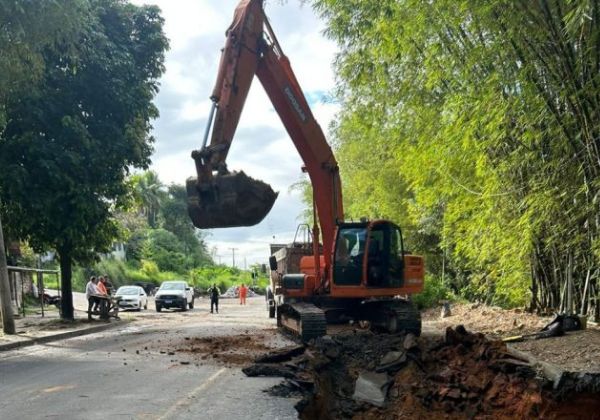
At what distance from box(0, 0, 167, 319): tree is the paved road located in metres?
5.80

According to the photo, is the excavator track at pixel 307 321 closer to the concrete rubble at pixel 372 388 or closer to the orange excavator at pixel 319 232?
the orange excavator at pixel 319 232

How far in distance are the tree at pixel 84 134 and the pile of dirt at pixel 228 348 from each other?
609cm

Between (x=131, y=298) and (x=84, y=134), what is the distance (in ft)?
50.2

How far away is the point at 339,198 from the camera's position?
13398 mm

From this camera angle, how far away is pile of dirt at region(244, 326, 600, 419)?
264 inches

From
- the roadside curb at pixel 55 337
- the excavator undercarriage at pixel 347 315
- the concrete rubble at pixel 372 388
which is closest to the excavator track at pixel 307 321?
the excavator undercarriage at pixel 347 315

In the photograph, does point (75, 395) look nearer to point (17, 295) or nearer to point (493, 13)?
point (493, 13)

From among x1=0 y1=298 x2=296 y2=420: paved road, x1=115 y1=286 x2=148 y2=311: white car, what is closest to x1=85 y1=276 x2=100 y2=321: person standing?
x1=0 y1=298 x2=296 y2=420: paved road

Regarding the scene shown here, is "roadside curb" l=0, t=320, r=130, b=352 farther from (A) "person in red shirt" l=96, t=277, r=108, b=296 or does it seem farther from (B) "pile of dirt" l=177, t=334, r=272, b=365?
(B) "pile of dirt" l=177, t=334, r=272, b=365

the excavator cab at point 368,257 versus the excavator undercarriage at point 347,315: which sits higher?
the excavator cab at point 368,257

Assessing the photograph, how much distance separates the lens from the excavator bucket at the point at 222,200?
9.64 meters

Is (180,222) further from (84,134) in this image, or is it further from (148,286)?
(84,134)

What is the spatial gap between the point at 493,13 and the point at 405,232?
1846 centimetres

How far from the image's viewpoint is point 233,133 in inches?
421
